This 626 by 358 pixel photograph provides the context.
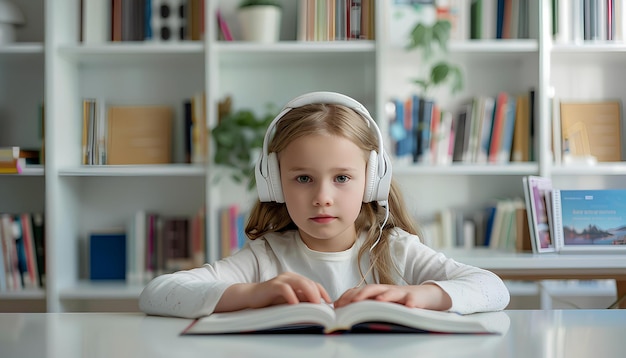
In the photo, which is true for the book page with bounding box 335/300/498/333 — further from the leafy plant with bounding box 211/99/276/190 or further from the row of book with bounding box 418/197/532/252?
the row of book with bounding box 418/197/532/252

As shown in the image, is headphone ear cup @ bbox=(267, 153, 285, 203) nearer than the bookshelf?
Yes

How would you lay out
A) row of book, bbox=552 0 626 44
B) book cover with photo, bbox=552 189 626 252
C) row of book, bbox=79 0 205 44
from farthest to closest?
row of book, bbox=79 0 205 44
row of book, bbox=552 0 626 44
book cover with photo, bbox=552 189 626 252

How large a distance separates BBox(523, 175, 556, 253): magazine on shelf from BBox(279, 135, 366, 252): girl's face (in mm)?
1137

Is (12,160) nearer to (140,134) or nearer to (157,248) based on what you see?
(140,134)

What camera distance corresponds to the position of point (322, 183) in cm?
135

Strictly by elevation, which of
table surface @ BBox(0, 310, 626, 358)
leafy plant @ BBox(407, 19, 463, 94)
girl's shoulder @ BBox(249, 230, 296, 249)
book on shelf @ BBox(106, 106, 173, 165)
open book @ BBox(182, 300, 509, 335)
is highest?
leafy plant @ BBox(407, 19, 463, 94)

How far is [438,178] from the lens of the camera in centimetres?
336

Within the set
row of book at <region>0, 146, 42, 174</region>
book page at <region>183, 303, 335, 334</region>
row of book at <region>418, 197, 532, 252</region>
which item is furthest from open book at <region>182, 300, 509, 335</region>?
row of book at <region>0, 146, 42, 174</region>

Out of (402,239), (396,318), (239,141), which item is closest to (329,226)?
(402,239)

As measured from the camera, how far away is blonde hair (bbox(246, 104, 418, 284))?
1.42m

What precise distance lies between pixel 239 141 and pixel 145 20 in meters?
0.70

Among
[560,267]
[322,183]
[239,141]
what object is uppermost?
[239,141]

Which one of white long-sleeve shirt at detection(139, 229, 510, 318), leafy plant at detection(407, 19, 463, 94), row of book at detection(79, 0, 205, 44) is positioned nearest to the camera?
white long-sleeve shirt at detection(139, 229, 510, 318)

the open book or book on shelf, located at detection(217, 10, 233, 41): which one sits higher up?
book on shelf, located at detection(217, 10, 233, 41)
